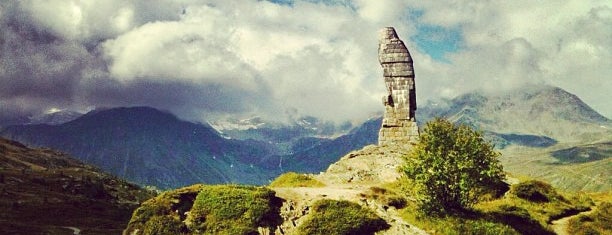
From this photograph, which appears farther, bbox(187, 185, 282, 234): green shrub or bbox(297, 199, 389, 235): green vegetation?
bbox(187, 185, 282, 234): green shrub

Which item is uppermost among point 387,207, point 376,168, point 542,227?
point 376,168

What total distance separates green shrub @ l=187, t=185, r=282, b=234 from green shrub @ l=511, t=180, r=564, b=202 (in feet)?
79.3

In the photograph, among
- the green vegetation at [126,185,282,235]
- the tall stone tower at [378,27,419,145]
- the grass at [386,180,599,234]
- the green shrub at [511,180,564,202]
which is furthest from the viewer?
the tall stone tower at [378,27,419,145]

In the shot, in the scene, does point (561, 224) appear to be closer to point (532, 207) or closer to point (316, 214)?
point (532, 207)

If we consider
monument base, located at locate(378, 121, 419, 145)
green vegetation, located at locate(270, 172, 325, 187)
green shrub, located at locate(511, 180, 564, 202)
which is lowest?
green shrub, located at locate(511, 180, 564, 202)

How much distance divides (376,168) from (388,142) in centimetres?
736

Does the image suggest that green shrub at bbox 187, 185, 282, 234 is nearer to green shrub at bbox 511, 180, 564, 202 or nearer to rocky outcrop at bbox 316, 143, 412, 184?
rocky outcrop at bbox 316, 143, 412, 184

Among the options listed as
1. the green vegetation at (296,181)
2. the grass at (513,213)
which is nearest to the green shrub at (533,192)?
the grass at (513,213)

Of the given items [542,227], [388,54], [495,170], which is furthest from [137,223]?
[388,54]

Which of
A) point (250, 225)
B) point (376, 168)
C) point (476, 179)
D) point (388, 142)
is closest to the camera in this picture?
point (250, 225)

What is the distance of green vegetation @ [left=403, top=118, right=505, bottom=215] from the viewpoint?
122 ft

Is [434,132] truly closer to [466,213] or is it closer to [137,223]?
[466,213]

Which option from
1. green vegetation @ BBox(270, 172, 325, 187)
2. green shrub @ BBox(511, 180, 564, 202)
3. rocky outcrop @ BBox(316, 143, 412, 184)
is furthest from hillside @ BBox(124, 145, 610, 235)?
rocky outcrop @ BBox(316, 143, 412, 184)

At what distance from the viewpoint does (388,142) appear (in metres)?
62.4
